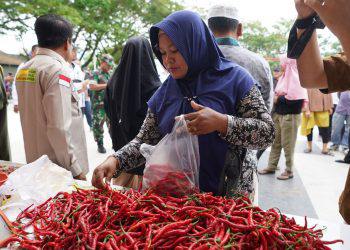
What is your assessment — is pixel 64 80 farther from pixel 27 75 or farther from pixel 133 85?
pixel 133 85

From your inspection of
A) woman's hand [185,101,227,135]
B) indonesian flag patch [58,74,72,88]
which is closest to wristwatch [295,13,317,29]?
woman's hand [185,101,227,135]

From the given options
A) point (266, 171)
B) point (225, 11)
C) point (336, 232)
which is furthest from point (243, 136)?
point (266, 171)

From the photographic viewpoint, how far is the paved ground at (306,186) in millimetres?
4488

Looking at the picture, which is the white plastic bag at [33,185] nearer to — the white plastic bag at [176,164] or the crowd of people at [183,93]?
the crowd of people at [183,93]

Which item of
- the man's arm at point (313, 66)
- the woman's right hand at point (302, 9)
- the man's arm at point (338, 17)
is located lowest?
the man's arm at point (313, 66)

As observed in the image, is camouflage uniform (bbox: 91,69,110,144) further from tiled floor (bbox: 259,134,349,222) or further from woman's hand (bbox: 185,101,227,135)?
woman's hand (bbox: 185,101,227,135)

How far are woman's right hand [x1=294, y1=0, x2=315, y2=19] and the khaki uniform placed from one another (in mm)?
1916

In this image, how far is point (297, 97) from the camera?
5.56m

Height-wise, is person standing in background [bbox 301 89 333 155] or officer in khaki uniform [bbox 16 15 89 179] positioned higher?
officer in khaki uniform [bbox 16 15 89 179]

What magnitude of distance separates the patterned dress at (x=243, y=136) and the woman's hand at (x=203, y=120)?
6 centimetres

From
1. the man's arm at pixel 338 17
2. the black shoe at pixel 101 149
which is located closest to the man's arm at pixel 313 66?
the man's arm at pixel 338 17

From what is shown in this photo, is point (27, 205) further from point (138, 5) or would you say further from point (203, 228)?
→ point (138, 5)

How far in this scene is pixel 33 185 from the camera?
196 centimetres

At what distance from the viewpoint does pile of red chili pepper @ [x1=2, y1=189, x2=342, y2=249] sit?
51.0 inches
